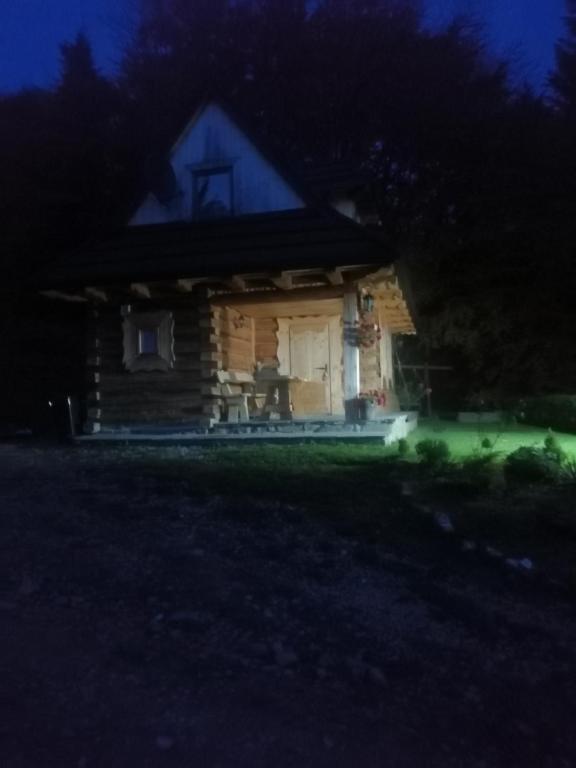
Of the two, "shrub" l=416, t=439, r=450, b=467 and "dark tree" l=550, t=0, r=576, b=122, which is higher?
"dark tree" l=550, t=0, r=576, b=122

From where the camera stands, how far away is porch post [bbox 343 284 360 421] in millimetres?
12727

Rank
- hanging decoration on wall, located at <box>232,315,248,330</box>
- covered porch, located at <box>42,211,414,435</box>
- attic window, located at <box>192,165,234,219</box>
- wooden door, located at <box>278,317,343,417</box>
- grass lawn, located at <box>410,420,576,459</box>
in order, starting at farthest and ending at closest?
wooden door, located at <box>278,317,343,417</box> < hanging decoration on wall, located at <box>232,315,248,330</box> < attic window, located at <box>192,165,234,219</box> < covered porch, located at <box>42,211,414,435</box> < grass lawn, located at <box>410,420,576,459</box>

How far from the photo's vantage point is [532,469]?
7.91 meters

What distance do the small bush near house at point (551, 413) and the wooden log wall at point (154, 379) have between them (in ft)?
27.4

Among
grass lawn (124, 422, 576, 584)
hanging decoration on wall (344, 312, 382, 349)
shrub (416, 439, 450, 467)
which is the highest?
hanging decoration on wall (344, 312, 382, 349)

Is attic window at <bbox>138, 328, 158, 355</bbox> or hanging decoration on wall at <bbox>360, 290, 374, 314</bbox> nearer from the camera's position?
hanging decoration on wall at <bbox>360, 290, 374, 314</bbox>

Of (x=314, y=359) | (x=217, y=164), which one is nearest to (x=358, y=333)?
(x=217, y=164)

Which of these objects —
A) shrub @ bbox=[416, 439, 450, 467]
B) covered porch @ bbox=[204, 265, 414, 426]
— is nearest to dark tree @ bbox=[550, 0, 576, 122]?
covered porch @ bbox=[204, 265, 414, 426]

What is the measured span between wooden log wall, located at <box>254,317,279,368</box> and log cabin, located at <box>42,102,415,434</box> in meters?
1.82

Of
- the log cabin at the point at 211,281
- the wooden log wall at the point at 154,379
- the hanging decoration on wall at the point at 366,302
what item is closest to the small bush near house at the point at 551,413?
the log cabin at the point at 211,281

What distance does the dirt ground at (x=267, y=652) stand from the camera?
3.15 m

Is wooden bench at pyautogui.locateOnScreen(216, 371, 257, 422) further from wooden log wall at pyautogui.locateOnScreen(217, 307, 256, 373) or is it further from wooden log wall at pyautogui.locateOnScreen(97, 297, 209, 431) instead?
wooden log wall at pyautogui.locateOnScreen(97, 297, 209, 431)

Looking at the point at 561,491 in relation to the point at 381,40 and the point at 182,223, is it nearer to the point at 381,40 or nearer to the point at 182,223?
the point at 182,223

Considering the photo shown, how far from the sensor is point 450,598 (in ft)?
15.8
